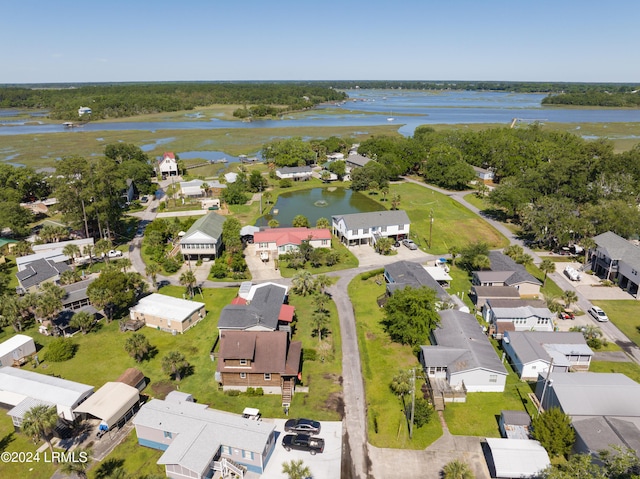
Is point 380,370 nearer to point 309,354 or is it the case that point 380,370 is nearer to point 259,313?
point 309,354

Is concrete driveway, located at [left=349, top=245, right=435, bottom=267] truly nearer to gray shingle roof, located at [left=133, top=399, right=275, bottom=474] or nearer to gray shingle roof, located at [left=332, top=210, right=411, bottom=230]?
gray shingle roof, located at [left=332, top=210, right=411, bottom=230]

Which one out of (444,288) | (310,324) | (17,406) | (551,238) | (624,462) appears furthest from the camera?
(551,238)

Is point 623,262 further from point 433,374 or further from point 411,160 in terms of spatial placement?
point 411,160

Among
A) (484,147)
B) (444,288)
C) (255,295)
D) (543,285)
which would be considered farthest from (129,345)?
(484,147)

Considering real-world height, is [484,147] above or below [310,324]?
above

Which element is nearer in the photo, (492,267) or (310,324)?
(310,324)

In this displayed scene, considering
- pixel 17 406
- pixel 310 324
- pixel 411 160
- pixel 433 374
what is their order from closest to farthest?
pixel 17 406, pixel 433 374, pixel 310 324, pixel 411 160

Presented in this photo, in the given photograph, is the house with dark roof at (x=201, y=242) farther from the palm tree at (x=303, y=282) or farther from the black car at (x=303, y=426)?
the black car at (x=303, y=426)
